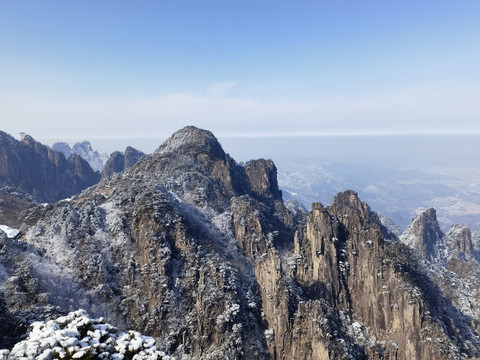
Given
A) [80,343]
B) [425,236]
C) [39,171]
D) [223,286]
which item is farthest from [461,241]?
[39,171]

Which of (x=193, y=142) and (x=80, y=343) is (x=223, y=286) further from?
(x=193, y=142)

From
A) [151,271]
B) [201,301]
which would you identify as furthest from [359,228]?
[151,271]

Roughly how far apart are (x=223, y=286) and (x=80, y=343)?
43.6 m

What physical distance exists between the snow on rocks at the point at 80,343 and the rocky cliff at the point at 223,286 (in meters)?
24.6

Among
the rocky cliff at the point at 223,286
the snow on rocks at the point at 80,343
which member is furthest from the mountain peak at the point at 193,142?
the snow on rocks at the point at 80,343

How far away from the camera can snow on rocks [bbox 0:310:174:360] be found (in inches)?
653

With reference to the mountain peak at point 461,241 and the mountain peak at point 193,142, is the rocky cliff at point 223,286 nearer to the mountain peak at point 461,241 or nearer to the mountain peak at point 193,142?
the mountain peak at point 193,142

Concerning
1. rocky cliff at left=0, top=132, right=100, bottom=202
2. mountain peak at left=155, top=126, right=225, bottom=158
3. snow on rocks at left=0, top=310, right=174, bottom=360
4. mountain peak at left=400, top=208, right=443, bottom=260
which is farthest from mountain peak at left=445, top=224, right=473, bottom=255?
rocky cliff at left=0, top=132, right=100, bottom=202

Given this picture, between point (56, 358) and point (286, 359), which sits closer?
point (56, 358)

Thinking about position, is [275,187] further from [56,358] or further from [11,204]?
[56,358]

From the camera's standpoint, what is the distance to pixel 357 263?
63.3 meters

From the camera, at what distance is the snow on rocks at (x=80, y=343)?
16578mm

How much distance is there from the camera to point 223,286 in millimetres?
59156

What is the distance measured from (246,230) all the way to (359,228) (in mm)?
30582
